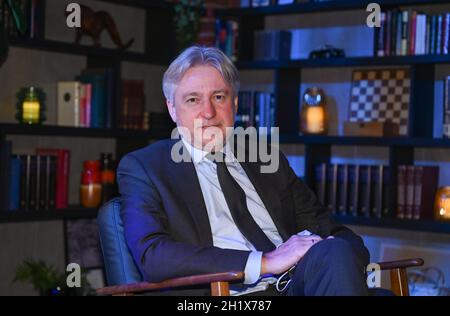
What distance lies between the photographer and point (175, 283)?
8.12 feet

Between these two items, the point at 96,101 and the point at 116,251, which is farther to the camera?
the point at 96,101

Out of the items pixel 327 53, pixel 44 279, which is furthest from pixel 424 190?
pixel 44 279

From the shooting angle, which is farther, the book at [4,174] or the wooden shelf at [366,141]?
the wooden shelf at [366,141]

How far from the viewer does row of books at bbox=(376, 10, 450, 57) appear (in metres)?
4.30

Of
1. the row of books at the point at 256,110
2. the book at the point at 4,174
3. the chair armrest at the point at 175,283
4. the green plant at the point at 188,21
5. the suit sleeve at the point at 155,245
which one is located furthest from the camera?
the green plant at the point at 188,21

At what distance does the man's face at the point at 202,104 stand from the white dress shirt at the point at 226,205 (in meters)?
0.06

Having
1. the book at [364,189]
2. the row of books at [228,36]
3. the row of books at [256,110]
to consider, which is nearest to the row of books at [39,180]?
the row of books at [256,110]

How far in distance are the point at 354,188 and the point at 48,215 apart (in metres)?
1.59

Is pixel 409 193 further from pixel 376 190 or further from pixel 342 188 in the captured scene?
pixel 342 188

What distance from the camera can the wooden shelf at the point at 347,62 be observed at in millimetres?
4309

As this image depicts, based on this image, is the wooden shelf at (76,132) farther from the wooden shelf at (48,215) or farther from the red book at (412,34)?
the red book at (412,34)

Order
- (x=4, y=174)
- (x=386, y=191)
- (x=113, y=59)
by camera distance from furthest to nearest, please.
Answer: (x=113, y=59) < (x=386, y=191) < (x=4, y=174)

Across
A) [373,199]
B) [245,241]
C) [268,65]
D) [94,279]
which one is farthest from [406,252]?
[245,241]

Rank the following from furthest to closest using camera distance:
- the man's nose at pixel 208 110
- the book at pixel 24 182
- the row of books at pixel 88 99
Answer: the row of books at pixel 88 99 → the book at pixel 24 182 → the man's nose at pixel 208 110
